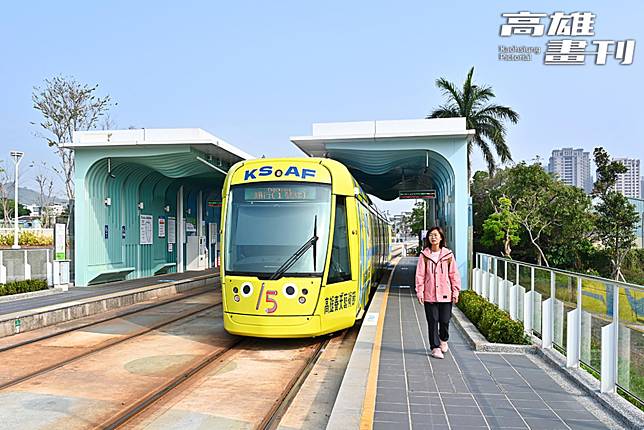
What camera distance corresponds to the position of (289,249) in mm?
9898

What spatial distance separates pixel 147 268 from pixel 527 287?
18027mm

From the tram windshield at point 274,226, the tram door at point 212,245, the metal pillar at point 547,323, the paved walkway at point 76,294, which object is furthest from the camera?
the tram door at point 212,245

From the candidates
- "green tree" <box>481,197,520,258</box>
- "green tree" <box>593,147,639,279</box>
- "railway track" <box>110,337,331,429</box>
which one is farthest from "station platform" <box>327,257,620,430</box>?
"green tree" <box>593,147,639,279</box>

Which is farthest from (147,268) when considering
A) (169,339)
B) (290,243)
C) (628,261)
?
(628,261)

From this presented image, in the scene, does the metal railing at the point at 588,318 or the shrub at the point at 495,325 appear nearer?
the metal railing at the point at 588,318

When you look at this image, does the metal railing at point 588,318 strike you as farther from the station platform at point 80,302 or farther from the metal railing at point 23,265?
the metal railing at point 23,265

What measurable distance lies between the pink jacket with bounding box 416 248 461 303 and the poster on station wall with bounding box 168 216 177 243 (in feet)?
65.5

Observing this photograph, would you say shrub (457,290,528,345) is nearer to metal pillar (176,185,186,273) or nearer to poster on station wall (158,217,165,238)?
poster on station wall (158,217,165,238)

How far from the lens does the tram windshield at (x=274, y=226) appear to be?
9.88 metres

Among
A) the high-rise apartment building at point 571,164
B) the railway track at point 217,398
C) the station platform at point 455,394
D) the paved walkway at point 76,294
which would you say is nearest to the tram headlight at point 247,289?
the railway track at point 217,398

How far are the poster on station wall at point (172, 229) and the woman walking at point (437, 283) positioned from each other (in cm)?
1991

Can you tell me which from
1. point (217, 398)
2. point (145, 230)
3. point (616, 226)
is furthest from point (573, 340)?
point (616, 226)

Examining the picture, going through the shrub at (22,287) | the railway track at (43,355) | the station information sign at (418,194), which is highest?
the station information sign at (418,194)

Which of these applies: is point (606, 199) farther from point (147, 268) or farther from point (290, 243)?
point (290, 243)
